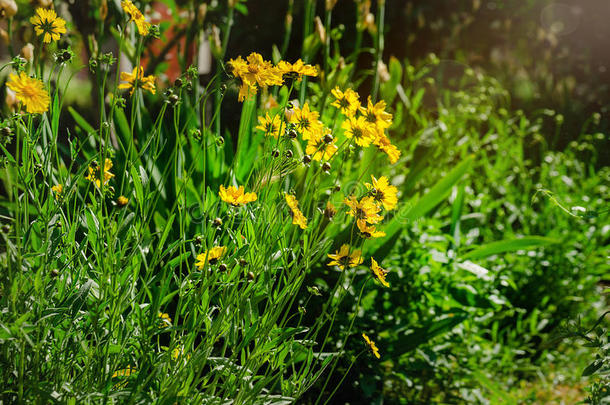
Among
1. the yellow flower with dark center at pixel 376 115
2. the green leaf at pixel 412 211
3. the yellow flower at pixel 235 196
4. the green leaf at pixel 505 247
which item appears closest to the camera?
the yellow flower at pixel 235 196

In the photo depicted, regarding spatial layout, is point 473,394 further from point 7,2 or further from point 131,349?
point 7,2

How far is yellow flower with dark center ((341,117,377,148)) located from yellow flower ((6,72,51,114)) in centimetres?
52

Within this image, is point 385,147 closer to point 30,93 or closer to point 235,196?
point 235,196

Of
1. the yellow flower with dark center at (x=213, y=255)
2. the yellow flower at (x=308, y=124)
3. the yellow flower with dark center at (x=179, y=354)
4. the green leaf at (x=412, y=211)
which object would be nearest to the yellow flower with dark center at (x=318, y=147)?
the yellow flower at (x=308, y=124)

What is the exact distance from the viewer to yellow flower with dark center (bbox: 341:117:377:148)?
1104 mm

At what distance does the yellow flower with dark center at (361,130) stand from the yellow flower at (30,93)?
52 cm

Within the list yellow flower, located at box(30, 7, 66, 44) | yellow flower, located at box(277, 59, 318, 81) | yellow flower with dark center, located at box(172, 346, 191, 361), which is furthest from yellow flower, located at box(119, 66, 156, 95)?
yellow flower with dark center, located at box(172, 346, 191, 361)

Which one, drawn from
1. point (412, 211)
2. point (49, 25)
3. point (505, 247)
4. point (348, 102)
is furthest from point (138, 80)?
point (505, 247)

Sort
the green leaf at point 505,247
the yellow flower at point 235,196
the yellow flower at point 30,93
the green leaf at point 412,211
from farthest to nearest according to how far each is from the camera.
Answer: the green leaf at point 505,247
the green leaf at point 412,211
the yellow flower at point 235,196
the yellow flower at point 30,93

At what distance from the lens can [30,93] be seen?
901mm

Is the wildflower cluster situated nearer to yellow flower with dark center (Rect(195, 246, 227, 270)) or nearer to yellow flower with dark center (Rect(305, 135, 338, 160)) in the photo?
yellow flower with dark center (Rect(305, 135, 338, 160))

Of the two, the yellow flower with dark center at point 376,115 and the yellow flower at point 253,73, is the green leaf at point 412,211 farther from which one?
the yellow flower at point 253,73

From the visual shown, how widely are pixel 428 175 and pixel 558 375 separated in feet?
3.12

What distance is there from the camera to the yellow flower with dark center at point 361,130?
1.10 m
